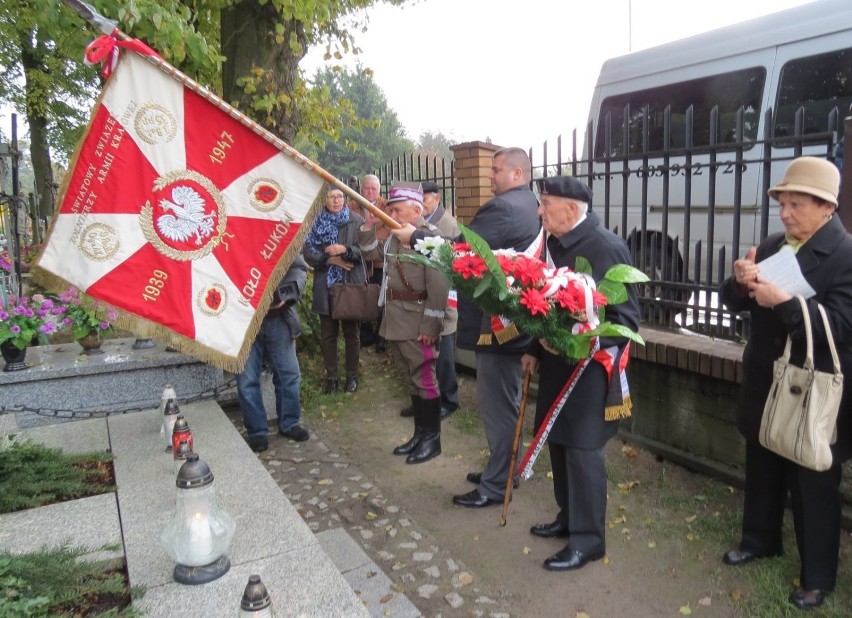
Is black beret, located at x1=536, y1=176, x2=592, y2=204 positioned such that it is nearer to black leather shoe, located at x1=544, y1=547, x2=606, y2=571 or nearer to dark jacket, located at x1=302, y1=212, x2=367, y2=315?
black leather shoe, located at x1=544, y1=547, x2=606, y2=571

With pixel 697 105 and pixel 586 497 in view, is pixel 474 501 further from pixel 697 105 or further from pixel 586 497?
pixel 697 105

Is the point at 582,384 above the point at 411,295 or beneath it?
beneath

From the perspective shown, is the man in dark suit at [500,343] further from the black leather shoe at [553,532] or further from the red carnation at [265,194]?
the red carnation at [265,194]

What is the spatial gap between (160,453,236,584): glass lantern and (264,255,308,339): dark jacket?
95.7 inches

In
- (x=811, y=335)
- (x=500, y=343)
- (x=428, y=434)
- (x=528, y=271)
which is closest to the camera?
(x=811, y=335)

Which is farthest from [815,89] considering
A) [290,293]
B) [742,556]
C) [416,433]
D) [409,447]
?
[290,293]

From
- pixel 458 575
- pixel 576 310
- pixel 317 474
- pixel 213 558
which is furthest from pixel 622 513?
pixel 213 558

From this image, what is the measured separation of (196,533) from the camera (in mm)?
2203

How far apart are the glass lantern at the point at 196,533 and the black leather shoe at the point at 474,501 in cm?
181

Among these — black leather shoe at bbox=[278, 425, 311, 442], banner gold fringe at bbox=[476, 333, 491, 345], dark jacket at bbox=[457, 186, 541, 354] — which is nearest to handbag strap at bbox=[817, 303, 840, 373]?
dark jacket at bbox=[457, 186, 541, 354]

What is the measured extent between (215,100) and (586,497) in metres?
2.53

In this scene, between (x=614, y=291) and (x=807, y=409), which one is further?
(x=614, y=291)

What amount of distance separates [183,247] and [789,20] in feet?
17.6

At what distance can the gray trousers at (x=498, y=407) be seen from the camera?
3.72 m
